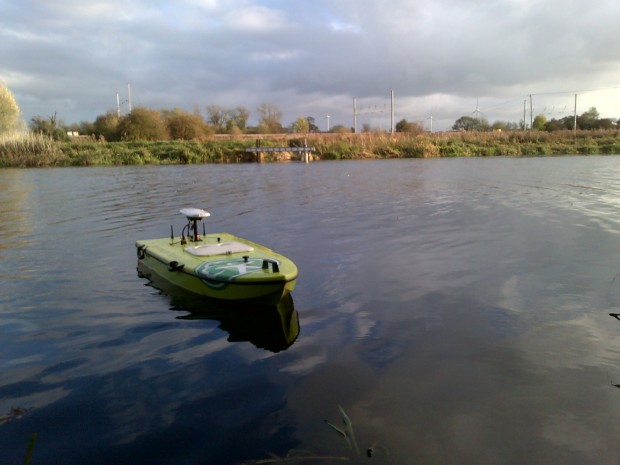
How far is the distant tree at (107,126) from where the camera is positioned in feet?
178

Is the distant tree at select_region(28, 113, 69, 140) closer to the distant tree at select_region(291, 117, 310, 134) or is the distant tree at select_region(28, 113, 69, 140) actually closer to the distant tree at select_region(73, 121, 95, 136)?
the distant tree at select_region(73, 121, 95, 136)

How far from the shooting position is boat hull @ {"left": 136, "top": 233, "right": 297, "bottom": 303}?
546cm

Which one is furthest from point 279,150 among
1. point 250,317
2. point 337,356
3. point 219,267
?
point 337,356

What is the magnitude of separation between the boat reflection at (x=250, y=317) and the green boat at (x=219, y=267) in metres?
0.20

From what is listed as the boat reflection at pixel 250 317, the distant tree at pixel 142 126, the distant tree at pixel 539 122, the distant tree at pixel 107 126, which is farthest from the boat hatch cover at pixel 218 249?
the distant tree at pixel 539 122

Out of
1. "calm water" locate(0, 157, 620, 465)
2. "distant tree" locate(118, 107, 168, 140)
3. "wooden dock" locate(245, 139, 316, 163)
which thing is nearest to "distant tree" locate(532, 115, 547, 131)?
"wooden dock" locate(245, 139, 316, 163)

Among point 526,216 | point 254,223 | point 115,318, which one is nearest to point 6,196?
point 254,223

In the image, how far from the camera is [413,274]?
7.63m

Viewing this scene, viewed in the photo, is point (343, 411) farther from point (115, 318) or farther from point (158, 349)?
point (115, 318)

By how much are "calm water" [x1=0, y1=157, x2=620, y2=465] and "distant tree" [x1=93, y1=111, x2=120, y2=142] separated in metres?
47.3

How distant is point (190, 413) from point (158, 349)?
1.40 m

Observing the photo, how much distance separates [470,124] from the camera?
305 feet

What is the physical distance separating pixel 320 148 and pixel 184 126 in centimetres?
1791

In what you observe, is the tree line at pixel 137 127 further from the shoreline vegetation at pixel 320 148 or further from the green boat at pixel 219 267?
the green boat at pixel 219 267
